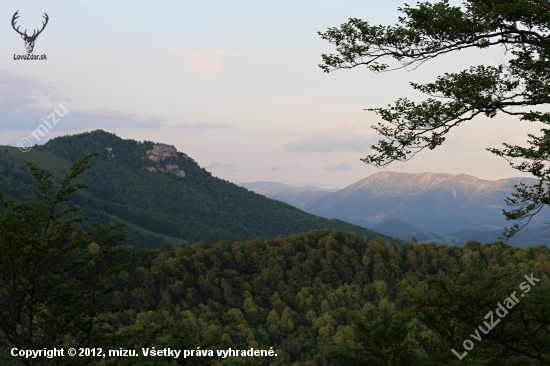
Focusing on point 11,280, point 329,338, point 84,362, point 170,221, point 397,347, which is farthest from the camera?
point 170,221

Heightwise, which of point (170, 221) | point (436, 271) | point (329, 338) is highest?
point (170, 221)

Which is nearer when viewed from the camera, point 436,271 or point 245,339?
point 245,339

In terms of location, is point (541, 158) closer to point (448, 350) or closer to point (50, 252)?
point (448, 350)

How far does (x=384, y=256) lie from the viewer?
94125 millimetres

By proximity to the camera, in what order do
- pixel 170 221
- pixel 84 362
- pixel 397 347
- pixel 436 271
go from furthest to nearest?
pixel 170 221
pixel 436 271
pixel 397 347
pixel 84 362

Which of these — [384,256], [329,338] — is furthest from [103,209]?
[329,338]

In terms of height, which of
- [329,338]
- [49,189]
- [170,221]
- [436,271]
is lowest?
[329,338]

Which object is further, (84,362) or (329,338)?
(329,338)

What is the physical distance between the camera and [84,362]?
12062mm

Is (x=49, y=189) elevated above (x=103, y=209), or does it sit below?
below

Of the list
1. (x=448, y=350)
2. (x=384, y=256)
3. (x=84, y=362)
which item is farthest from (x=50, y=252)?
(x=384, y=256)

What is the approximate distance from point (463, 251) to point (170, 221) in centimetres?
12303

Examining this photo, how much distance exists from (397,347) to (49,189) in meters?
12.0

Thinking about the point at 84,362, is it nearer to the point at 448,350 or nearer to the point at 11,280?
the point at 11,280
